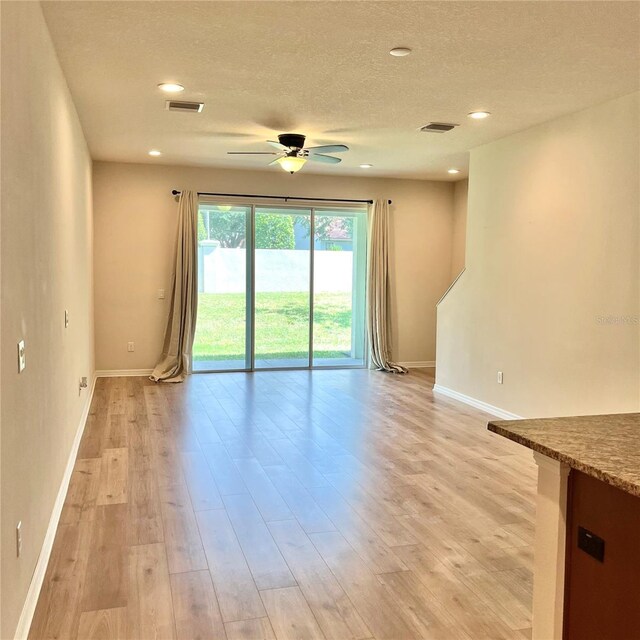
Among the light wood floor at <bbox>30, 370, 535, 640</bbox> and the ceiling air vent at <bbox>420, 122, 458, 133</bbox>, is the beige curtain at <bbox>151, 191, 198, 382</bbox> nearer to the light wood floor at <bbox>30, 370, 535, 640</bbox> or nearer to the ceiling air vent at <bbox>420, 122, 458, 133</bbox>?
the light wood floor at <bbox>30, 370, 535, 640</bbox>

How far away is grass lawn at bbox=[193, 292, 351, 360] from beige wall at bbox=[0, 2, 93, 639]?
3730mm

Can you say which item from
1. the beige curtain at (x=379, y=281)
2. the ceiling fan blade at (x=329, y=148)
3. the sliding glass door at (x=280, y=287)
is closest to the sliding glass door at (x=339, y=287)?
the sliding glass door at (x=280, y=287)

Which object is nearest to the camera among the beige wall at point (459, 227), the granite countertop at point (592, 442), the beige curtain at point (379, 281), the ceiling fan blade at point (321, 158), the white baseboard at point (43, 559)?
the granite countertop at point (592, 442)

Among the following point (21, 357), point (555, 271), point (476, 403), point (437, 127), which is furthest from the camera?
point (476, 403)

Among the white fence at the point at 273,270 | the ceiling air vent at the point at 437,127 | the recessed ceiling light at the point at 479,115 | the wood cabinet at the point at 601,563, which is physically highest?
the ceiling air vent at the point at 437,127

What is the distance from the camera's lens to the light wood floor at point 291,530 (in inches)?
92.6

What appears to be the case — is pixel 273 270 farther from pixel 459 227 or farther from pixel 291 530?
pixel 291 530

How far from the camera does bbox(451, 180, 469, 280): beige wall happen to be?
8412 millimetres

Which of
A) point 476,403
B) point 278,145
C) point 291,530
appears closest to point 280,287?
point 278,145

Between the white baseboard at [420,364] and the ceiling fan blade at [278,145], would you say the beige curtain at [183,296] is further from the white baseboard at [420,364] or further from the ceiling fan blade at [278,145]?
the white baseboard at [420,364]

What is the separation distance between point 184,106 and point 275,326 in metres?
3.97

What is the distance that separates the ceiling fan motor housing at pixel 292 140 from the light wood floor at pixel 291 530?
2525 millimetres

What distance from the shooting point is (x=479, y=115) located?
480 cm

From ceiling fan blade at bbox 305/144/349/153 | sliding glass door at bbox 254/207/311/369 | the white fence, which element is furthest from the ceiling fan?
the white fence
